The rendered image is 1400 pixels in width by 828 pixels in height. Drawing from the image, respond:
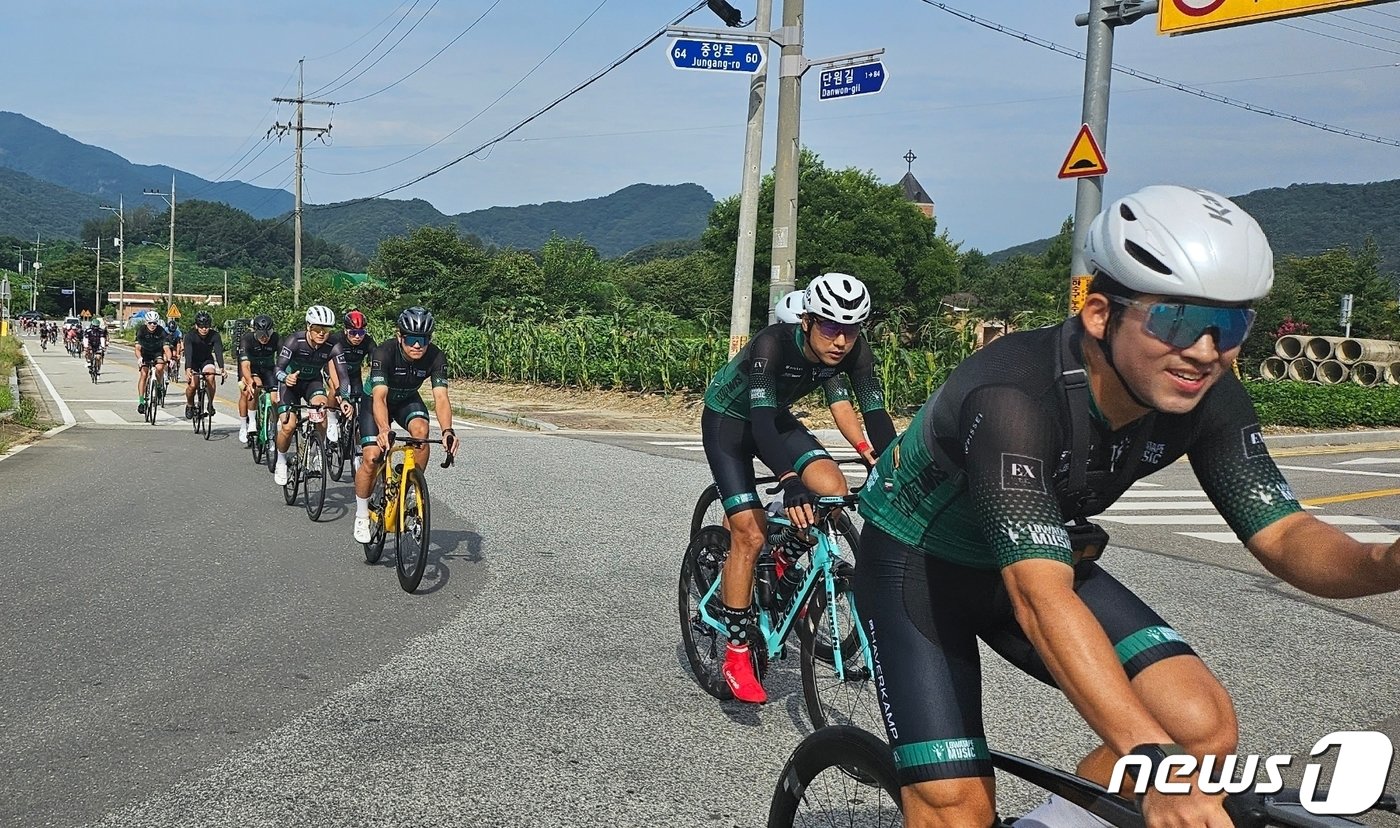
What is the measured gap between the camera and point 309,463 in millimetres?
11195

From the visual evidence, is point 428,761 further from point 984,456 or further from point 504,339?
point 504,339

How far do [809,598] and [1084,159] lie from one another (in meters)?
9.22

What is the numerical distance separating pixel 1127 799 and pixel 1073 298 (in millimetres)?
10552

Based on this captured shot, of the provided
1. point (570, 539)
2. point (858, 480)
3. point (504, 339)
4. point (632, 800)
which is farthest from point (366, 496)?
point (504, 339)

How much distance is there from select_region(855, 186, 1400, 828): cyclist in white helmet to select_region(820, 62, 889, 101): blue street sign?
1402cm

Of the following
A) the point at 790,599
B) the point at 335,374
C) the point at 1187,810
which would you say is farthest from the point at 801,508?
the point at 335,374

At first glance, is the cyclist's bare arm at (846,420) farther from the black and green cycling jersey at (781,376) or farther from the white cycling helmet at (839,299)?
the white cycling helmet at (839,299)

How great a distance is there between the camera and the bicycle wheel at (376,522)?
862cm

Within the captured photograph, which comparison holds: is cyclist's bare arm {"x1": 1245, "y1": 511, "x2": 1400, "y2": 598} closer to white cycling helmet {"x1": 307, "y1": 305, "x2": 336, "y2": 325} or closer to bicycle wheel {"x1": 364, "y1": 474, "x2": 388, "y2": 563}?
bicycle wheel {"x1": 364, "y1": 474, "x2": 388, "y2": 563}

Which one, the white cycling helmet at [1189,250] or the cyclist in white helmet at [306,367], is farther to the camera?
the cyclist in white helmet at [306,367]

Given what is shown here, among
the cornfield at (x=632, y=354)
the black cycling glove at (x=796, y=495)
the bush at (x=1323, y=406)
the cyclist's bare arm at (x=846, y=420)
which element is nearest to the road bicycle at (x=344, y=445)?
the cyclist's bare arm at (x=846, y=420)

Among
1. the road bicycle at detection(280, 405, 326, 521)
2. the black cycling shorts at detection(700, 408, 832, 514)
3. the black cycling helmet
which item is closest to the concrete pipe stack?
the road bicycle at detection(280, 405, 326, 521)

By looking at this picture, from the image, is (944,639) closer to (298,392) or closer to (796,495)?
(796,495)

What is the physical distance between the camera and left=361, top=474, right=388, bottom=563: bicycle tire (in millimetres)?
8625
